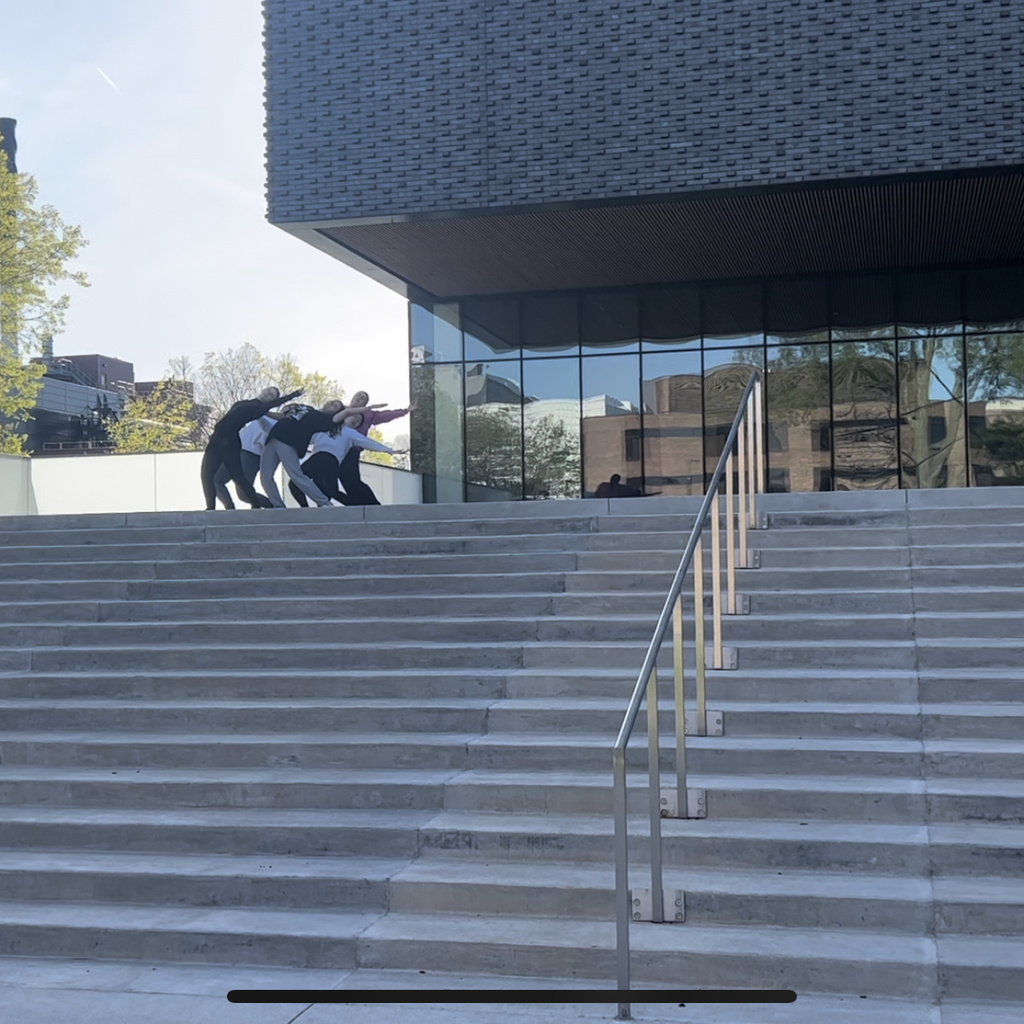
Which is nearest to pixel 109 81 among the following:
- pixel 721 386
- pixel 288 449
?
pixel 721 386

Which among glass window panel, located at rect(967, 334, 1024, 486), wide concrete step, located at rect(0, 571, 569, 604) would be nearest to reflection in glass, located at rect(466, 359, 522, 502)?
glass window panel, located at rect(967, 334, 1024, 486)

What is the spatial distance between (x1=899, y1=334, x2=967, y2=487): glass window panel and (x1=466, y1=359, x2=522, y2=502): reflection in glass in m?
5.80

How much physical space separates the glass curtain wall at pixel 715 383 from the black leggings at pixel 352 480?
242 inches

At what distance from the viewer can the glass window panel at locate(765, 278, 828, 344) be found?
64.0 ft

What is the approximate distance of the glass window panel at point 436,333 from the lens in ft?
68.2

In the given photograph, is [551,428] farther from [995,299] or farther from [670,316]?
[995,299]

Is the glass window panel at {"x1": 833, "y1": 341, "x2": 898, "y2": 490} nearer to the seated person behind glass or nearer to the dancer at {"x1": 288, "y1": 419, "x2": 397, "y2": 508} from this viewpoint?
the seated person behind glass

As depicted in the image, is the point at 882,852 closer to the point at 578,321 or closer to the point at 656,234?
the point at 656,234

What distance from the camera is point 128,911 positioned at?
20.0 feet

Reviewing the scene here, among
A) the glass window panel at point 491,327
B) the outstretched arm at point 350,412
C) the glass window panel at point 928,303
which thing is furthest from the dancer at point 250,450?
the glass window panel at point 928,303

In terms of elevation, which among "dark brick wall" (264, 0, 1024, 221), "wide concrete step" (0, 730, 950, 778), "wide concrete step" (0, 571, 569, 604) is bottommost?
"wide concrete step" (0, 730, 950, 778)

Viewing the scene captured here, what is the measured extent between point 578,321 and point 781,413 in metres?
3.43

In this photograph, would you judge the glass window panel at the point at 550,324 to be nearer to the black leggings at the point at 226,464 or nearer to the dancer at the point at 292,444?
the dancer at the point at 292,444

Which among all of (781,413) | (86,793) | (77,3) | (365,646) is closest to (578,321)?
(781,413)
